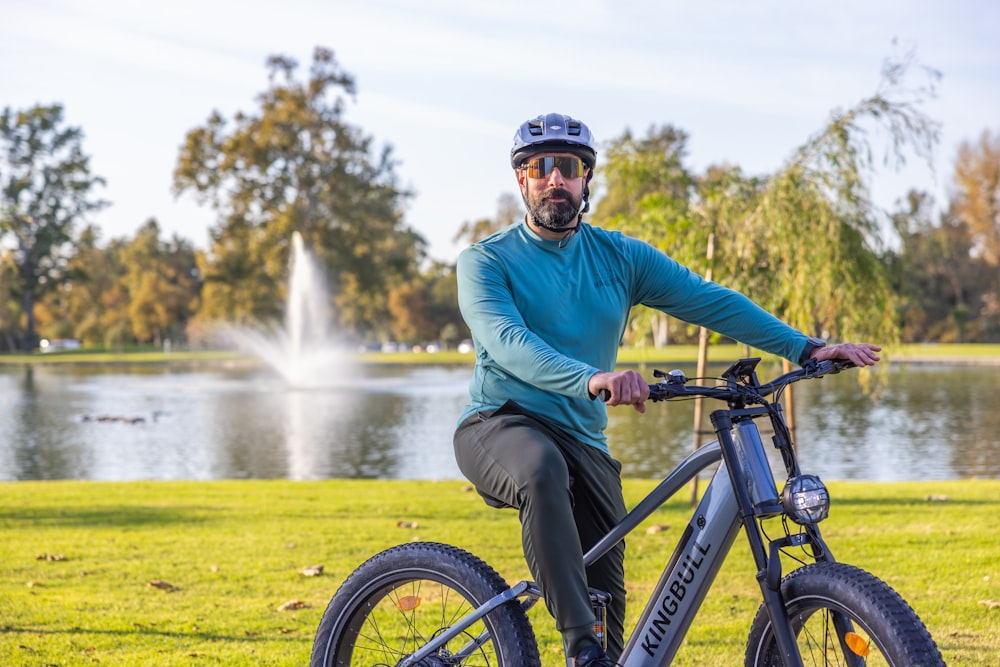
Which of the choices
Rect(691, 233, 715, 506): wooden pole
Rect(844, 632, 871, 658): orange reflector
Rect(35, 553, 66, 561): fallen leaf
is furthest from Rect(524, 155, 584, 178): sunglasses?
Rect(35, 553, 66, 561): fallen leaf

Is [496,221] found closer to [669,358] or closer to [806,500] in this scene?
[669,358]

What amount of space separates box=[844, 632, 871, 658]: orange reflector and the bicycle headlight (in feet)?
0.90

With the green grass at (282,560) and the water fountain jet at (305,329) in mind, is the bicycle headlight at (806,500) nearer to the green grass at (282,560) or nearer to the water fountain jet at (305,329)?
the green grass at (282,560)

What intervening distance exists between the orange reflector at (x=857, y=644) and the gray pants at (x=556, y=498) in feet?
2.00

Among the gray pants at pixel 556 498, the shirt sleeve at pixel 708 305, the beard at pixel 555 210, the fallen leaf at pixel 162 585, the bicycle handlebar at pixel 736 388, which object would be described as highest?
the beard at pixel 555 210

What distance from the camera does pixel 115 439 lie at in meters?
20.0

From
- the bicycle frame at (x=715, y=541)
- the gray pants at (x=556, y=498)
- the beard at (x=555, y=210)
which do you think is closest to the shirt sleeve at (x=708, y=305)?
the beard at (x=555, y=210)

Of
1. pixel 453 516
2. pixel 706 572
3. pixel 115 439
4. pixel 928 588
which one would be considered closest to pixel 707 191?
pixel 453 516

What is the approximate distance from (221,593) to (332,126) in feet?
158

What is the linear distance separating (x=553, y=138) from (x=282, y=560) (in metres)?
4.77

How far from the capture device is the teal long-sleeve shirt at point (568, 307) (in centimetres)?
298

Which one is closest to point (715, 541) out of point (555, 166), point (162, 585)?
point (555, 166)

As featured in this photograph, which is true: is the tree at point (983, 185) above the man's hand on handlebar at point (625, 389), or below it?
above

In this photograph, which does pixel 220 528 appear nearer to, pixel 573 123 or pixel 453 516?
pixel 453 516
